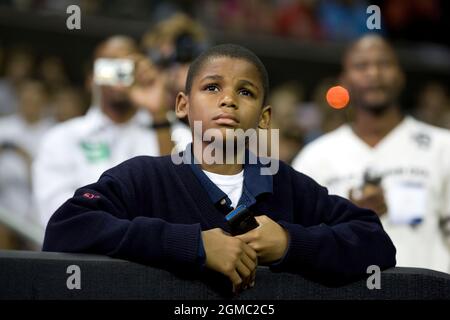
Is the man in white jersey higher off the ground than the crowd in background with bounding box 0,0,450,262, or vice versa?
the crowd in background with bounding box 0,0,450,262

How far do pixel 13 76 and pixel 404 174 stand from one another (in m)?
4.79

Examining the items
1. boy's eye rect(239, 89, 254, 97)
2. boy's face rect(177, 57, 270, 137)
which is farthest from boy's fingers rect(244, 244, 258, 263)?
boy's eye rect(239, 89, 254, 97)

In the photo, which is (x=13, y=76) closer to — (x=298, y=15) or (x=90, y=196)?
(x=298, y=15)

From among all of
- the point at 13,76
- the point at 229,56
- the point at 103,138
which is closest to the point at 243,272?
the point at 229,56

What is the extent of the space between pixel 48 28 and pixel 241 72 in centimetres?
750

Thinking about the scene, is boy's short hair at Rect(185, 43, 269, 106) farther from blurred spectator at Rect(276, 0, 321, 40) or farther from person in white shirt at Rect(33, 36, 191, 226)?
blurred spectator at Rect(276, 0, 321, 40)

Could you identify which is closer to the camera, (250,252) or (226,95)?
(250,252)

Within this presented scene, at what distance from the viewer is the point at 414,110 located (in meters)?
11.4

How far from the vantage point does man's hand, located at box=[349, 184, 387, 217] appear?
14.5ft

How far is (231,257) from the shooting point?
249cm

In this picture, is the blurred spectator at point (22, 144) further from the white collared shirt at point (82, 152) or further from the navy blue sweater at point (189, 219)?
the navy blue sweater at point (189, 219)

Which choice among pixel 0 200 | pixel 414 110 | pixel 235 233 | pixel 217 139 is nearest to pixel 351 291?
pixel 235 233

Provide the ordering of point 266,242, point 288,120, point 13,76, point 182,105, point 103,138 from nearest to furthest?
point 266,242 < point 182,105 < point 103,138 < point 288,120 < point 13,76

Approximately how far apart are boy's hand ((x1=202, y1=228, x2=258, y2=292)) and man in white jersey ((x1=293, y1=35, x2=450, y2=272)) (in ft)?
6.58
